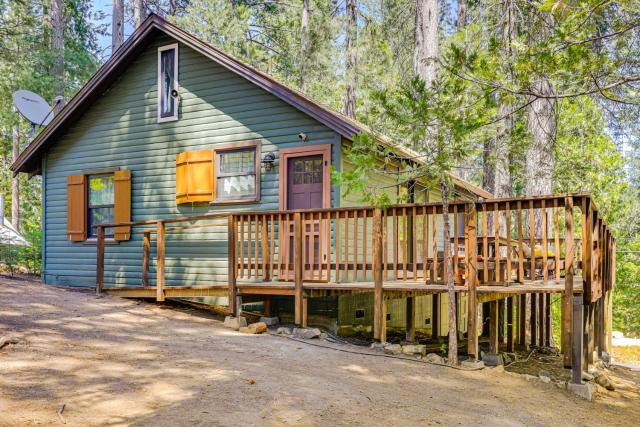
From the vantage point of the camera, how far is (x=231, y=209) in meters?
10.3

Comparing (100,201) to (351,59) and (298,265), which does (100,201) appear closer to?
(298,265)

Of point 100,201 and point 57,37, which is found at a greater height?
point 57,37

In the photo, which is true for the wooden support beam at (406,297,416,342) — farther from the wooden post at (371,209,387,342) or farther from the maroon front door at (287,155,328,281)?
the maroon front door at (287,155,328,281)

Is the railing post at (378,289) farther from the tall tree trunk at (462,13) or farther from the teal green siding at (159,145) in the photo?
the tall tree trunk at (462,13)

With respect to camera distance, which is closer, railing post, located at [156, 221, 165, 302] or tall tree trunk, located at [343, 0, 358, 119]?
railing post, located at [156, 221, 165, 302]

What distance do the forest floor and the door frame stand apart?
8.75ft

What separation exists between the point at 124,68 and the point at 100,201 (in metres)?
2.92

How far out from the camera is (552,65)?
5273mm

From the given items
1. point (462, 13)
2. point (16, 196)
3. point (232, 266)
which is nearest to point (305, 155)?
point (232, 266)

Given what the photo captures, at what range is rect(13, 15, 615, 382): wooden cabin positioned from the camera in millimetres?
7715

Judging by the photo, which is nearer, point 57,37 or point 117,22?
point 57,37

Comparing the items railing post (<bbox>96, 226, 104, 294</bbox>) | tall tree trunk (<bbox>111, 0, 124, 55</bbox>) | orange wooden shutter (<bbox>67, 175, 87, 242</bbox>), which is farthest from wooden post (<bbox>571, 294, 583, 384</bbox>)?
tall tree trunk (<bbox>111, 0, 124, 55</bbox>)

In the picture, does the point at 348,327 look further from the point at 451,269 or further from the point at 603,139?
the point at 603,139

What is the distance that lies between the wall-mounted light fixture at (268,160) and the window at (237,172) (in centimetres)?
16
